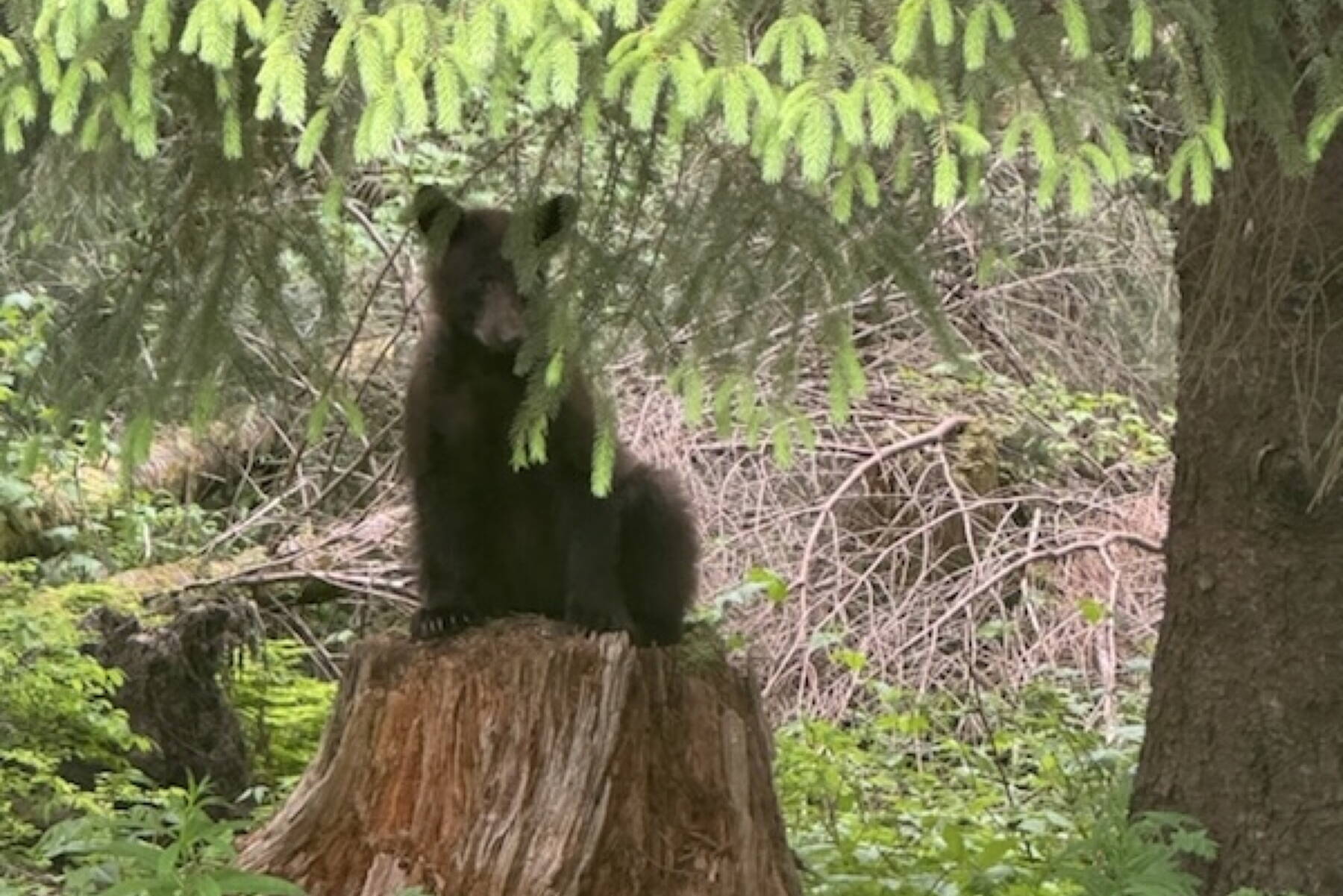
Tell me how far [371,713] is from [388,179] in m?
6.39

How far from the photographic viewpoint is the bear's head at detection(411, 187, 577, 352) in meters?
5.61

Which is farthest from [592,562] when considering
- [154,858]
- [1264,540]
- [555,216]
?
[1264,540]

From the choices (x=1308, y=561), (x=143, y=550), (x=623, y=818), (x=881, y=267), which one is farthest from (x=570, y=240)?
(x=143, y=550)

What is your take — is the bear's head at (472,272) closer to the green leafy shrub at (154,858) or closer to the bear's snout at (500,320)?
the bear's snout at (500,320)

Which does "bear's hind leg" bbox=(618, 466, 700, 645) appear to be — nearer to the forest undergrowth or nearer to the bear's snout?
the forest undergrowth

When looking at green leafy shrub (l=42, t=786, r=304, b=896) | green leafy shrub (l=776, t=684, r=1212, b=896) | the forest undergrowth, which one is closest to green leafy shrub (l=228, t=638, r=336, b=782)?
the forest undergrowth

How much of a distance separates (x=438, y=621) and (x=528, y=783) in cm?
85

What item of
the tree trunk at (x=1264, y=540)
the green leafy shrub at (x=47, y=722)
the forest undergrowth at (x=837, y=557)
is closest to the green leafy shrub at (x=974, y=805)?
the forest undergrowth at (x=837, y=557)

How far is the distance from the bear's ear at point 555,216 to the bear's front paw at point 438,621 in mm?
1433

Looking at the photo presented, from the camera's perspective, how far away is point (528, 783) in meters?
5.26

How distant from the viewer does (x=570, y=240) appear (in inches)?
190

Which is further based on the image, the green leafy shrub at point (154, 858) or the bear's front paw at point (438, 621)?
the bear's front paw at point (438, 621)

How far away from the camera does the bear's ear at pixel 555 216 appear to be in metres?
4.95

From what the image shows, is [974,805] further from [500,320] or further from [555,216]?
[555,216]
